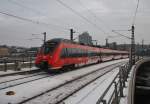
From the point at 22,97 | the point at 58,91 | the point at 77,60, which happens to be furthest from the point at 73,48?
the point at 22,97

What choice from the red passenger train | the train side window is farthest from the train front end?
the train side window

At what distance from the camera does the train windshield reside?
82.7ft

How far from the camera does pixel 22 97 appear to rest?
1339 cm

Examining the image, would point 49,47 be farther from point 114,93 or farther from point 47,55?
point 114,93

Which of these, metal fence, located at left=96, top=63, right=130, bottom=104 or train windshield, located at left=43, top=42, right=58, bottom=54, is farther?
train windshield, located at left=43, top=42, right=58, bottom=54

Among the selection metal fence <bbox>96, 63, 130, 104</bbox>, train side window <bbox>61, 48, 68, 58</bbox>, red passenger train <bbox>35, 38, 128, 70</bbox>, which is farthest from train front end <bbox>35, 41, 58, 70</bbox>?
metal fence <bbox>96, 63, 130, 104</bbox>

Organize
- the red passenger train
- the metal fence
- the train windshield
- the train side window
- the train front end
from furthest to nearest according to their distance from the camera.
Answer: the train side window, the train windshield, the red passenger train, the train front end, the metal fence

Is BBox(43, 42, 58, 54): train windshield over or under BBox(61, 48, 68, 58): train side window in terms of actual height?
over

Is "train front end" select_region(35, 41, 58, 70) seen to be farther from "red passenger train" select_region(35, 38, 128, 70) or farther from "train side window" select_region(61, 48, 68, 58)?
"train side window" select_region(61, 48, 68, 58)

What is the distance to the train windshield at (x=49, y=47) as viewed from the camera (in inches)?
992

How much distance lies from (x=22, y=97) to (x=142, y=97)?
44.1ft

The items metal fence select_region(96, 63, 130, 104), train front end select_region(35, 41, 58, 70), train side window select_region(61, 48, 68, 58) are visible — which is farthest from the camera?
train side window select_region(61, 48, 68, 58)

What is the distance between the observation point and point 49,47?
83.8ft

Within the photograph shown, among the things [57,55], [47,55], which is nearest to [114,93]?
[57,55]
